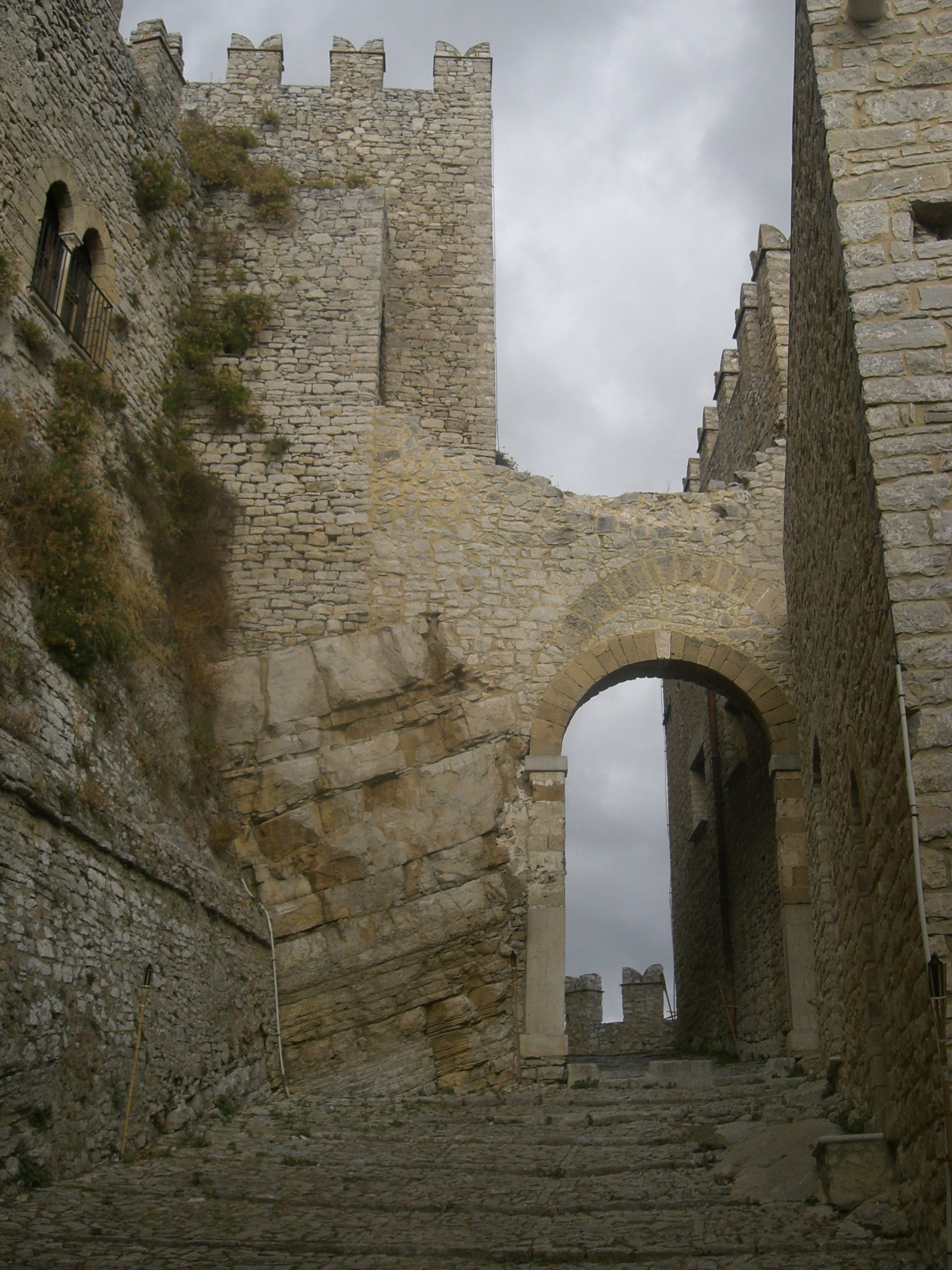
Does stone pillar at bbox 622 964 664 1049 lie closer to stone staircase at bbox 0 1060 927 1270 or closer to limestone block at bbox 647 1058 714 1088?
limestone block at bbox 647 1058 714 1088

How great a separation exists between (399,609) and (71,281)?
180 inches

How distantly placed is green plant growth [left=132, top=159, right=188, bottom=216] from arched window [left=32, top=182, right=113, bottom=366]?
56.8 inches

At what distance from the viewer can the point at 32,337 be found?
31.4 feet

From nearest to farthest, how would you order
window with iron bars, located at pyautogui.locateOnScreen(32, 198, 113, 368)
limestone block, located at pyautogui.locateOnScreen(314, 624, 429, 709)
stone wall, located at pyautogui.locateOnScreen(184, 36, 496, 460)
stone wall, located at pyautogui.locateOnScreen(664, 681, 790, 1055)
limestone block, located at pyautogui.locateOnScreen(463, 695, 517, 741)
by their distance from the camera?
window with iron bars, located at pyautogui.locateOnScreen(32, 198, 113, 368), limestone block, located at pyautogui.locateOnScreen(314, 624, 429, 709), limestone block, located at pyautogui.locateOnScreen(463, 695, 517, 741), stone wall, located at pyautogui.locateOnScreen(664, 681, 790, 1055), stone wall, located at pyautogui.locateOnScreen(184, 36, 496, 460)

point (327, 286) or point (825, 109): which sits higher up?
point (327, 286)

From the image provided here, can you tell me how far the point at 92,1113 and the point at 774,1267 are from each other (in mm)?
4075

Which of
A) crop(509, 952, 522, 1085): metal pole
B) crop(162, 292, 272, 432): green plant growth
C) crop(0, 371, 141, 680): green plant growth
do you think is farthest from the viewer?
crop(162, 292, 272, 432): green plant growth

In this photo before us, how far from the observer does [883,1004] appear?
5.88 meters

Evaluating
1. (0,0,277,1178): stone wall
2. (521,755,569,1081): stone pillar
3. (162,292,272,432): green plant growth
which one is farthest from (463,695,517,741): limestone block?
(162,292,272,432): green plant growth

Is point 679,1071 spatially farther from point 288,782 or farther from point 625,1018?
point 625,1018

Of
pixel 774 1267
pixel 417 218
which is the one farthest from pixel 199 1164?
pixel 417 218

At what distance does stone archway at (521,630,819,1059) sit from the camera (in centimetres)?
1091

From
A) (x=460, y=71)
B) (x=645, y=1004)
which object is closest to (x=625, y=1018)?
(x=645, y=1004)

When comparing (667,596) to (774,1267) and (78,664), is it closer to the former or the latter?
(78,664)
